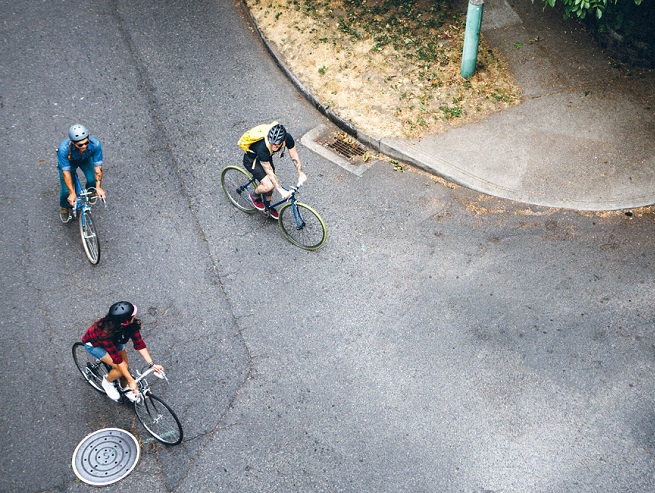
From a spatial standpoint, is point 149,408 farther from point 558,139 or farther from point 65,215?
point 558,139

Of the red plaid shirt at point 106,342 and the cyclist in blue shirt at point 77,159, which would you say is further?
the cyclist in blue shirt at point 77,159

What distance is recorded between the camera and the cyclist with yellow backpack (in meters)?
7.28

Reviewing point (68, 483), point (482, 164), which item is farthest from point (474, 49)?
point (68, 483)

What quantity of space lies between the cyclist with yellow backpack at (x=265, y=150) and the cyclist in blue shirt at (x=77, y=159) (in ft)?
5.82

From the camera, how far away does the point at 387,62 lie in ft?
33.6

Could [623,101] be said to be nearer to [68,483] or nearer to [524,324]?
[524,324]

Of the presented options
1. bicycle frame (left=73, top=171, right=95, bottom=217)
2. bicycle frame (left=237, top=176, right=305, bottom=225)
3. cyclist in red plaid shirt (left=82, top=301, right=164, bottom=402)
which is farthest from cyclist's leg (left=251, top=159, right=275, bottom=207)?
cyclist in red plaid shirt (left=82, top=301, right=164, bottom=402)

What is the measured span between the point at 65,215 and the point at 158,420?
334cm

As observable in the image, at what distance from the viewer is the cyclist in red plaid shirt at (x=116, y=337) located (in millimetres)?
5930

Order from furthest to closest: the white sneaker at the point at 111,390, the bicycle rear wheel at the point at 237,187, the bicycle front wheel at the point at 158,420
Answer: the bicycle rear wheel at the point at 237,187, the white sneaker at the point at 111,390, the bicycle front wheel at the point at 158,420

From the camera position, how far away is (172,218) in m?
8.53

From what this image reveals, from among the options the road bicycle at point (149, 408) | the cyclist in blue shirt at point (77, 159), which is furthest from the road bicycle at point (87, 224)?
the road bicycle at point (149, 408)

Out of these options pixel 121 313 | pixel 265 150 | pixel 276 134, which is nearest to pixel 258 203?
pixel 265 150

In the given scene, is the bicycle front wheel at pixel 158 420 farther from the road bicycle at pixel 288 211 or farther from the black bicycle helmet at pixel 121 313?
the road bicycle at pixel 288 211
